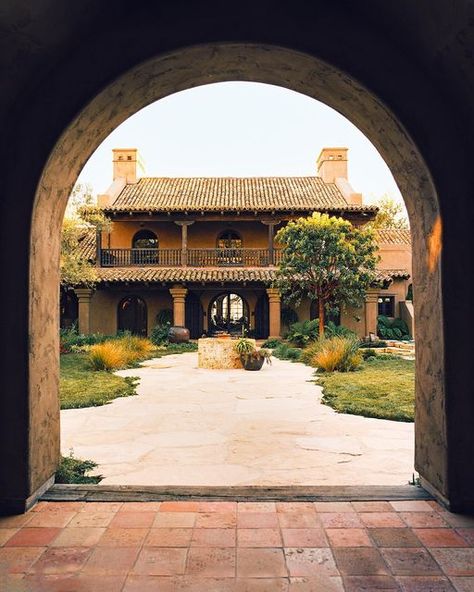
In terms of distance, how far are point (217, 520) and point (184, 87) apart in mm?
3131

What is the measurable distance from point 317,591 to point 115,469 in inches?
102

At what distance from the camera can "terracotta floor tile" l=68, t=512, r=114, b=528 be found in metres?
2.82

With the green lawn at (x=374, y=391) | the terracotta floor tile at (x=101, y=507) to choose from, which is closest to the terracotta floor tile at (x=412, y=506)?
the terracotta floor tile at (x=101, y=507)

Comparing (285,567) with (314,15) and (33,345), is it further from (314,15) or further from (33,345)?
(314,15)

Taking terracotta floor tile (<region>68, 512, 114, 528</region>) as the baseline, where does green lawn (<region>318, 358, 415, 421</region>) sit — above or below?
below

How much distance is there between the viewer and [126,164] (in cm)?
2670

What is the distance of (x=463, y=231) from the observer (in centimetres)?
303

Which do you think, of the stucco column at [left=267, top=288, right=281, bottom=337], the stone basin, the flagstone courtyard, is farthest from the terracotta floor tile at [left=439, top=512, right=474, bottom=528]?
the stucco column at [left=267, top=288, right=281, bottom=337]

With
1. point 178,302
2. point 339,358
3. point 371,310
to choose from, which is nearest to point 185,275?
point 178,302

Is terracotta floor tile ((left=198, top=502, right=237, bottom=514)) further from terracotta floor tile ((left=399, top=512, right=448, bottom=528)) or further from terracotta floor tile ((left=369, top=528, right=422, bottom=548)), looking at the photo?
terracotta floor tile ((left=399, top=512, right=448, bottom=528))

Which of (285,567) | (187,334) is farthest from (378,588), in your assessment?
(187,334)

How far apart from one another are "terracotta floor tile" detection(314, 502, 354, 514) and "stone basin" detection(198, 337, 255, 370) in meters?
9.46

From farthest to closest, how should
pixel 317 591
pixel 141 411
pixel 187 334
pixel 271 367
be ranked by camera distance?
pixel 187 334
pixel 271 367
pixel 141 411
pixel 317 591

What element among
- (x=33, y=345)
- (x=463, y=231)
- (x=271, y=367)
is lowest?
(x=271, y=367)
